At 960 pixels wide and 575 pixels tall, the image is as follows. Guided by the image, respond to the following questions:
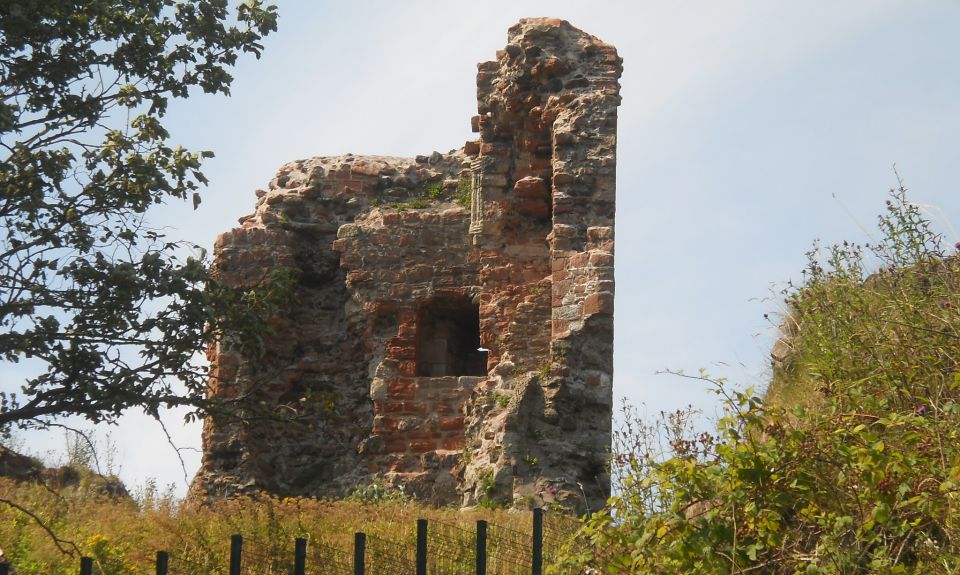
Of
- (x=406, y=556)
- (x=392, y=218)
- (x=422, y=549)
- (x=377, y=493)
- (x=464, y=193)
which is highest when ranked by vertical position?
(x=464, y=193)

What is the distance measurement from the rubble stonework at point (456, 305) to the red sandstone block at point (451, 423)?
0.02 m

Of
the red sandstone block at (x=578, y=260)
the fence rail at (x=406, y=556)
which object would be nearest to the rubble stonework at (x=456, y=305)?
the red sandstone block at (x=578, y=260)

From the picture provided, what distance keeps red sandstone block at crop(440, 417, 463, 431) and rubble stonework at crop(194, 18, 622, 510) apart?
0.02 m

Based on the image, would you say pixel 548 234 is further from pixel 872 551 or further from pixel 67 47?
pixel 872 551

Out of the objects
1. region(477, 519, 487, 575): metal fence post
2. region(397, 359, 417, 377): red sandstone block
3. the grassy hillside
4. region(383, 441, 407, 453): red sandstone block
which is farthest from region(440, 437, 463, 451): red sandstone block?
region(477, 519, 487, 575): metal fence post

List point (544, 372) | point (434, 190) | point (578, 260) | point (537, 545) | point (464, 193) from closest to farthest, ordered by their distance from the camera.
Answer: point (537, 545) < point (544, 372) < point (578, 260) < point (464, 193) < point (434, 190)

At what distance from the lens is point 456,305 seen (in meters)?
11.6

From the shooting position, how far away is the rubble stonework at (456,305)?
985 cm

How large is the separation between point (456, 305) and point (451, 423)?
121cm

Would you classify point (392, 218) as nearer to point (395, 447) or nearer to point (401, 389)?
point (401, 389)

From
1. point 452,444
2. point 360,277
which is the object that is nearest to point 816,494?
point 452,444

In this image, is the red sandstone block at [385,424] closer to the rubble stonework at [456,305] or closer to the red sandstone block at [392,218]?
the rubble stonework at [456,305]

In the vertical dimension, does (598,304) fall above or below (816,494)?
above

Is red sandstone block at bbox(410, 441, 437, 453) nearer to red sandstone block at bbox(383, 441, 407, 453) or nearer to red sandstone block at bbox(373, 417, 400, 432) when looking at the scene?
red sandstone block at bbox(383, 441, 407, 453)
